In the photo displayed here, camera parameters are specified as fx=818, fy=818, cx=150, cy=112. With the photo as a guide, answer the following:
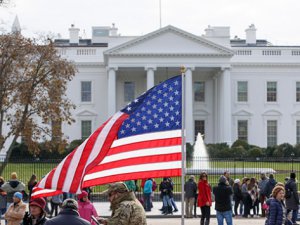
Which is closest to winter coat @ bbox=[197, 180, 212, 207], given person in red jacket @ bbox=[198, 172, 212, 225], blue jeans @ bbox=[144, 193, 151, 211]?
person in red jacket @ bbox=[198, 172, 212, 225]

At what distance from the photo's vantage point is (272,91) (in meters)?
69.5

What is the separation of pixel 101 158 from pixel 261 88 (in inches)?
2368

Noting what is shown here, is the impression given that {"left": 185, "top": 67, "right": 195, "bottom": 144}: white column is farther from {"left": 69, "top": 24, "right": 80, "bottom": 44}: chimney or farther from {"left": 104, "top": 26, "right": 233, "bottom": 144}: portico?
{"left": 69, "top": 24, "right": 80, "bottom": 44}: chimney

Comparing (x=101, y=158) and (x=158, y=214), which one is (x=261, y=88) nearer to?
(x=158, y=214)

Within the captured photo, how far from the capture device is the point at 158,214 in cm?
2517

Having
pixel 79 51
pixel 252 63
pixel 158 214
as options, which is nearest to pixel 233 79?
pixel 252 63

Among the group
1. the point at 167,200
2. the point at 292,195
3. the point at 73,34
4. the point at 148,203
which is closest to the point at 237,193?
the point at 167,200

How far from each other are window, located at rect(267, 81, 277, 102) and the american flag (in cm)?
5905

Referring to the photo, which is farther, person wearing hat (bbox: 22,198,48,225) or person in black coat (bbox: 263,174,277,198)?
person in black coat (bbox: 263,174,277,198)

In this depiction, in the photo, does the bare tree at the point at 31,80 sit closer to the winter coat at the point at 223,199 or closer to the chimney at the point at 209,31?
the winter coat at the point at 223,199

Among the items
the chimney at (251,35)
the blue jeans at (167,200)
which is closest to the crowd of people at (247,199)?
the blue jeans at (167,200)

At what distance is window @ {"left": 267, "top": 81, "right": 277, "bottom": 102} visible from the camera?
69.4 m

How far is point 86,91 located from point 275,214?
57.2m

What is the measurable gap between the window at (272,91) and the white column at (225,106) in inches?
226
